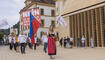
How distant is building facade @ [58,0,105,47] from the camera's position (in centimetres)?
2070

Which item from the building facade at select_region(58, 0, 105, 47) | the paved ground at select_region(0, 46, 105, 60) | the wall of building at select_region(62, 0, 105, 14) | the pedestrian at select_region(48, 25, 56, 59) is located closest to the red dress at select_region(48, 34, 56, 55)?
the pedestrian at select_region(48, 25, 56, 59)

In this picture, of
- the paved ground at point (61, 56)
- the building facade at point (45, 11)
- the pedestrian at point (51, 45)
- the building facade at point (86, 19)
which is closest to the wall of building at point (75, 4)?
the building facade at point (86, 19)

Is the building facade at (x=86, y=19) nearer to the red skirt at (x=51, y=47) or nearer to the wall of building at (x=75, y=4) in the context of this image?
the wall of building at (x=75, y=4)

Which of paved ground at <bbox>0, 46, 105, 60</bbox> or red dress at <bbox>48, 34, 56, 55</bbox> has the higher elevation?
red dress at <bbox>48, 34, 56, 55</bbox>

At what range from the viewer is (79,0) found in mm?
24281

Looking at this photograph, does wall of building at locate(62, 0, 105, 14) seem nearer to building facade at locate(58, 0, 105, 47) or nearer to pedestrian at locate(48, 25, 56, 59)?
building facade at locate(58, 0, 105, 47)

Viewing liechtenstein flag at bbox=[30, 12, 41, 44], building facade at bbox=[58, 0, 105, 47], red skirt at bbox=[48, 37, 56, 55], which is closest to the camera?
red skirt at bbox=[48, 37, 56, 55]

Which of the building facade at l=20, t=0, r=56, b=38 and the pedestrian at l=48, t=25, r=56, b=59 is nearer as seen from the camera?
the pedestrian at l=48, t=25, r=56, b=59

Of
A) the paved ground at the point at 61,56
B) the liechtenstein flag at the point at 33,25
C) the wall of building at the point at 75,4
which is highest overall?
the wall of building at the point at 75,4

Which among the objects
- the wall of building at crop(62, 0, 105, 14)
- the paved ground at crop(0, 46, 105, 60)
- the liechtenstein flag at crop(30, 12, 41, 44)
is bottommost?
the paved ground at crop(0, 46, 105, 60)

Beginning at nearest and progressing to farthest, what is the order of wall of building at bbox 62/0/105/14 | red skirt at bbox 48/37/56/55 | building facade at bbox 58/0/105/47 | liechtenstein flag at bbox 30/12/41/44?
red skirt at bbox 48/37/56/55 → liechtenstein flag at bbox 30/12/41/44 → building facade at bbox 58/0/105/47 → wall of building at bbox 62/0/105/14

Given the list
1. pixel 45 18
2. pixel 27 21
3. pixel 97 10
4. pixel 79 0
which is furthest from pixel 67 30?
pixel 45 18

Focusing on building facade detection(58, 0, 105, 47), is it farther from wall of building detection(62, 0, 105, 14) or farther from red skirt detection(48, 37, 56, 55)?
red skirt detection(48, 37, 56, 55)

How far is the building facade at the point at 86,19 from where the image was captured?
815 inches
